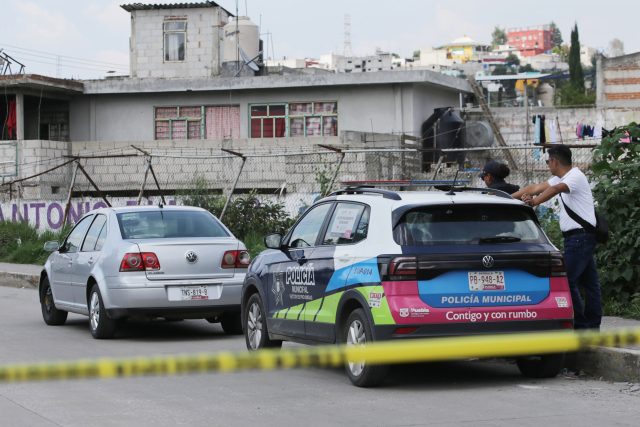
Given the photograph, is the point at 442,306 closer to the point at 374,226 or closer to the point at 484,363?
the point at 374,226

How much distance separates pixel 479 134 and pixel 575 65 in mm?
60134

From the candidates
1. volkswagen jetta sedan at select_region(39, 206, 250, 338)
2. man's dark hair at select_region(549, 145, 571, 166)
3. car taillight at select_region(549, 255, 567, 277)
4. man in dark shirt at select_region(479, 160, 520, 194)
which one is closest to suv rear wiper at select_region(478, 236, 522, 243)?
car taillight at select_region(549, 255, 567, 277)

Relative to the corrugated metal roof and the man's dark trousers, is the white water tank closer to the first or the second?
the corrugated metal roof

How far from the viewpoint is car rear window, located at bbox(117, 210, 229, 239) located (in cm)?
1322

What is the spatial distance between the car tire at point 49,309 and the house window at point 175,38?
31849mm

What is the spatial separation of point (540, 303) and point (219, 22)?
38.6m

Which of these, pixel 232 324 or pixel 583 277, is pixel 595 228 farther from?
pixel 232 324

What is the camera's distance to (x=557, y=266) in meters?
9.31

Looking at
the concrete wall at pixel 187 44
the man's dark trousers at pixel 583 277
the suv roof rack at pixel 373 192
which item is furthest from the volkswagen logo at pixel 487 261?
the concrete wall at pixel 187 44

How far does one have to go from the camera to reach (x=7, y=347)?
470 inches

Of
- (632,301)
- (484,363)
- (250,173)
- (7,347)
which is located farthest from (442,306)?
(250,173)

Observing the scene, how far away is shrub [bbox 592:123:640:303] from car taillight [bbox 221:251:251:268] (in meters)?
4.05

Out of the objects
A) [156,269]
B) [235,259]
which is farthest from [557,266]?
[156,269]

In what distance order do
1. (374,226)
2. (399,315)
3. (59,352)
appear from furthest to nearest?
(59,352), (374,226), (399,315)
